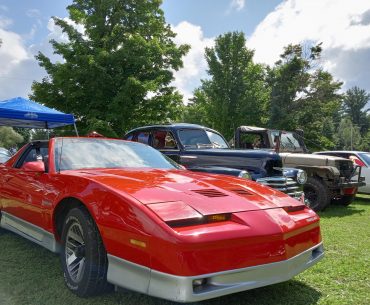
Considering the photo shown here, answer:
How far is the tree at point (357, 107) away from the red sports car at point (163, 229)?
93113 millimetres

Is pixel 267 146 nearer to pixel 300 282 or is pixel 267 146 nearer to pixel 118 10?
pixel 300 282

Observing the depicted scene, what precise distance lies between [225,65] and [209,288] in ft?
69.3

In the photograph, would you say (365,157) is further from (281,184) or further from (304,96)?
(304,96)

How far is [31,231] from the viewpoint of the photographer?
3.81 meters

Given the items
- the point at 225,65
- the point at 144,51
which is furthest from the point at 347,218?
the point at 225,65

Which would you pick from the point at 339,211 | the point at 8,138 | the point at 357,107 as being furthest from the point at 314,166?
the point at 357,107

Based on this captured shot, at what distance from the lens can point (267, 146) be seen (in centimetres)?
927

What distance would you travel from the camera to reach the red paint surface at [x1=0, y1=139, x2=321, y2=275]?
2.32 m

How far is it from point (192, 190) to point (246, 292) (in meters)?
0.96

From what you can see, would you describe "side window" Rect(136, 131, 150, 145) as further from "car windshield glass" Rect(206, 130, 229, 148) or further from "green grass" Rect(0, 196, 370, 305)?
"green grass" Rect(0, 196, 370, 305)

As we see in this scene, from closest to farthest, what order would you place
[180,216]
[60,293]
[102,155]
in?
[180,216] < [60,293] < [102,155]

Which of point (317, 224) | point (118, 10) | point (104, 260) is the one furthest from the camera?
point (118, 10)

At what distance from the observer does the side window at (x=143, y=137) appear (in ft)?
24.9

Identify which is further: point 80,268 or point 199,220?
point 80,268
